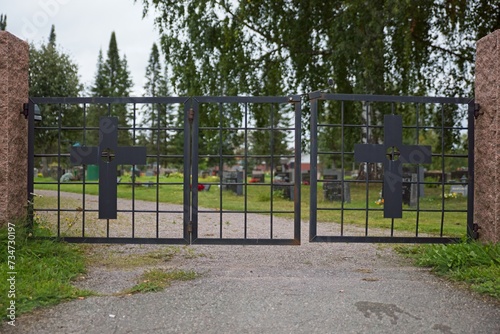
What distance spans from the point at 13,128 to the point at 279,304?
150 inches

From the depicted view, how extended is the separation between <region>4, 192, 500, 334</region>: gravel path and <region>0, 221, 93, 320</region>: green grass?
0.17 m

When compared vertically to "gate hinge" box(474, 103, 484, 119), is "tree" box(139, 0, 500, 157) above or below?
above

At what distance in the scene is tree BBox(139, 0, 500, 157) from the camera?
532 inches

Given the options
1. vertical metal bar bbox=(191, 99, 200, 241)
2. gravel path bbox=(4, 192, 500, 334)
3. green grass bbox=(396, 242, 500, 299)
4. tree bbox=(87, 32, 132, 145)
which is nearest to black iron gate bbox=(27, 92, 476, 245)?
vertical metal bar bbox=(191, 99, 200, 241)

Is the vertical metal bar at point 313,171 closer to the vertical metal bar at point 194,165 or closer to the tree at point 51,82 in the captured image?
the vertical metal bar at point 194,165

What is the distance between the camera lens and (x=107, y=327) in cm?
364

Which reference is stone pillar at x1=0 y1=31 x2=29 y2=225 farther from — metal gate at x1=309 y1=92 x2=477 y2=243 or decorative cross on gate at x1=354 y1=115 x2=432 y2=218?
decorative cross on gate at x1=354 y1=115 x2=432 y2=218

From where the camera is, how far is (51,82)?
1722 cm

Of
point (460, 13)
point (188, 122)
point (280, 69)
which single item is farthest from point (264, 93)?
point (188, 122)

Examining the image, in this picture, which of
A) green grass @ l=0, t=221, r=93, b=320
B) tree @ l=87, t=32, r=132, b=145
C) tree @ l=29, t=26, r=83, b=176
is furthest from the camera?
tree @ l=87, t=32, r=132, b=145

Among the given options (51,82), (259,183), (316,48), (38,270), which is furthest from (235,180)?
(38,270)

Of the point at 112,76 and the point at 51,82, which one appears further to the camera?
the point at 112,76

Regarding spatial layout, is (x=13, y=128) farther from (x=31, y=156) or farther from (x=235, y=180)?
(x=235, y=180)

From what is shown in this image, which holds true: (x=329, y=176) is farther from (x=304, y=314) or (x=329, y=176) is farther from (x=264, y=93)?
(x=304, y=314)
